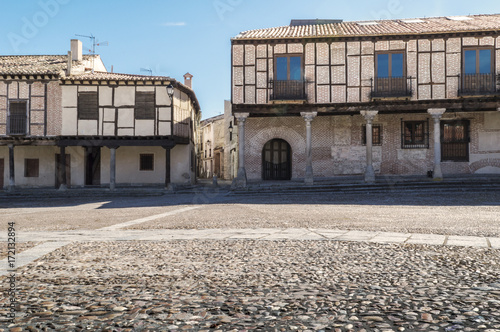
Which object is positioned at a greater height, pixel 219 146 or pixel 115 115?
pixel 115 115

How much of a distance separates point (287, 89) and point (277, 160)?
3.85 meters

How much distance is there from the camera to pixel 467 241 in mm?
5309

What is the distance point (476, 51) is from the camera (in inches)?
743

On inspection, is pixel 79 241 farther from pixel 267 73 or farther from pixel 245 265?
pixel 267 73

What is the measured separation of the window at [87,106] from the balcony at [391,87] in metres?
14.3

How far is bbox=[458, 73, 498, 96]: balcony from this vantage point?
1852 centimetres

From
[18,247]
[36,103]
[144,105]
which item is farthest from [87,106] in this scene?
[18,247]

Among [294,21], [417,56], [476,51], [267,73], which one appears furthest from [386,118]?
[294,21]

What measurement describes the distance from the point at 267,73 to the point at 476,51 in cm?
960

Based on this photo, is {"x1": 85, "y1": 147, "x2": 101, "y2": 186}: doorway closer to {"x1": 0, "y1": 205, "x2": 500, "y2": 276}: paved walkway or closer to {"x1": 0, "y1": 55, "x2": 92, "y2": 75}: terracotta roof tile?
{"x1": 0, "y1": 55, "x2": 92, "y2": 75}: terracotta roof tile

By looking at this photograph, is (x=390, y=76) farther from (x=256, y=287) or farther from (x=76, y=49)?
(x=76, y=49)

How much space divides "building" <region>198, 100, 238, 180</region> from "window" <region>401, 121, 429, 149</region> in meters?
13.6

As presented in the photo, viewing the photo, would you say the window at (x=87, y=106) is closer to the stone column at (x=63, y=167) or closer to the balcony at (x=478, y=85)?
the stone column at (x=63, y=167)

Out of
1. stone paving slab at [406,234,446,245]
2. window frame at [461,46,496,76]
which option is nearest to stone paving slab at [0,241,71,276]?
stone paving slab at [406,234,446,245]
